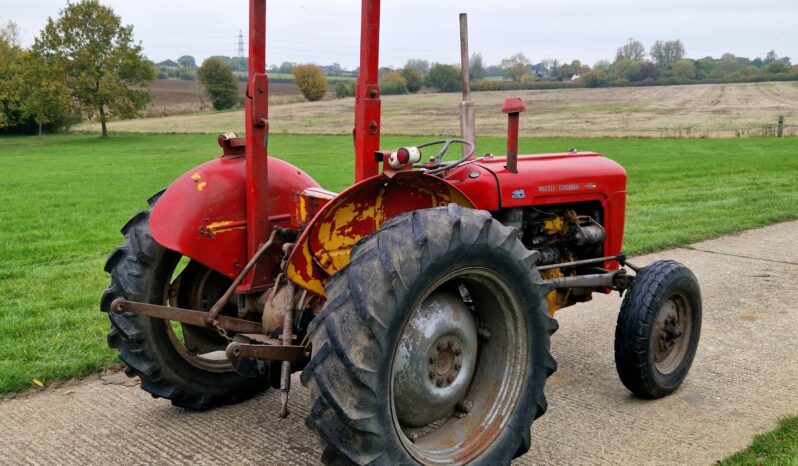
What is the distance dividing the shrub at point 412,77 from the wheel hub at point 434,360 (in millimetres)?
45881

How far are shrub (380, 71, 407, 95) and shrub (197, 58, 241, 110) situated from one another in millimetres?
12259

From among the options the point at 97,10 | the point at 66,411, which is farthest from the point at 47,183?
the point at 97,10

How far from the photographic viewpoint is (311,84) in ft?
201

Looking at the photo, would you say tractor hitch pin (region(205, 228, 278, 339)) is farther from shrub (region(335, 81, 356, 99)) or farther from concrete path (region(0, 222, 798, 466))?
shrub (region(335, 81, 356, 99))

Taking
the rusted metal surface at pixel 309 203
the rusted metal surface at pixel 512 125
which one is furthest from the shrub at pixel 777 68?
the rusted metal surface at pixel 309 203

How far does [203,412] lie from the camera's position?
13.1 ft

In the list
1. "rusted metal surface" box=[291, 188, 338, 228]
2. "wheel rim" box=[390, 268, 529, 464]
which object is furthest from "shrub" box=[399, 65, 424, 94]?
"wheel rim" box=[390, 268, 529, 464]

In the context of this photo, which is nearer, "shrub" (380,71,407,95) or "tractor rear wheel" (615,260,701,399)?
"tractor rear wheel" (615,260,701,399)

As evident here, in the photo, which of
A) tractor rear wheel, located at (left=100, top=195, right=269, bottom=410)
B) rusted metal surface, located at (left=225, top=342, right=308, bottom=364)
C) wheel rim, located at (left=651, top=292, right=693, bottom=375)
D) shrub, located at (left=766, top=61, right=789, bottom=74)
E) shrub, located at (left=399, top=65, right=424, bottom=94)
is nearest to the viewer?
rusted metal surface, located at (left=225, top=342, right=308, bottom=364)

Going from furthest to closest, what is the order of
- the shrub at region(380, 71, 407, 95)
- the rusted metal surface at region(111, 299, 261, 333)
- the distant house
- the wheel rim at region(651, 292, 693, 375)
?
the distant house → the shrub at region(380, 71, 407, 95) → the wheel rim at region(651, 292, 693, 375) → the rusted metal surface at region(111, 299, 261, 333)

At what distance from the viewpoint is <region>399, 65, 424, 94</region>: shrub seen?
163 ft

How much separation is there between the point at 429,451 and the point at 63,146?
38057 mm

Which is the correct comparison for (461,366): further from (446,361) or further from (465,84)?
(465,84)

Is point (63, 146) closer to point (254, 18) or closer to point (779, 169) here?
point (779, 169)
